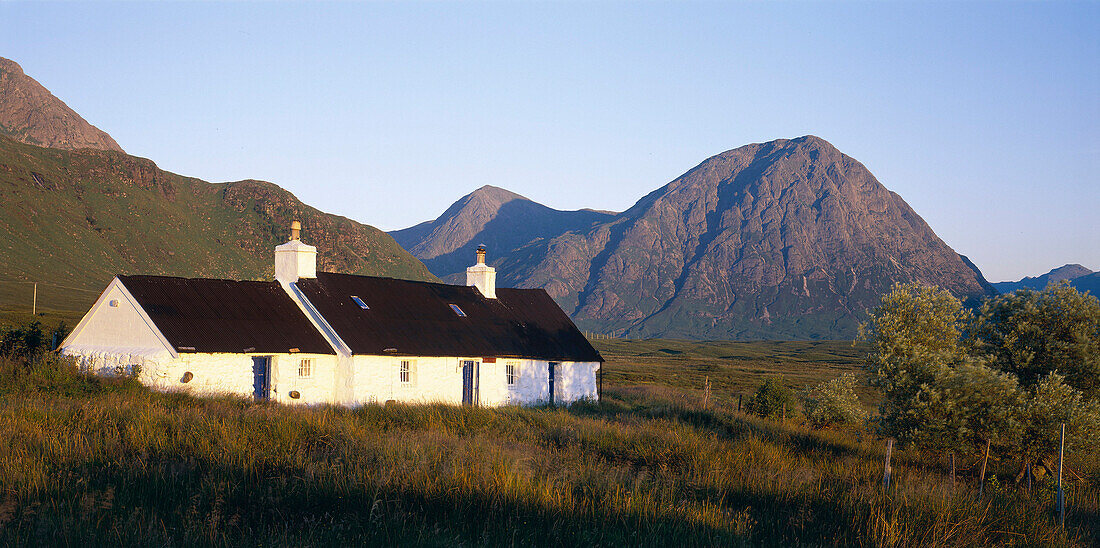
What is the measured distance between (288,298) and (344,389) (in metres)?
4.98

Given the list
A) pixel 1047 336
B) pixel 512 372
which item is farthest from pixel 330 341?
pixel 1047 336

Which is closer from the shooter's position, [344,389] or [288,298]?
[344,389]

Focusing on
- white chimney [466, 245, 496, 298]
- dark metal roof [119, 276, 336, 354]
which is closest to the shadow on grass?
dark metal roof [119, 276, 336, 354]

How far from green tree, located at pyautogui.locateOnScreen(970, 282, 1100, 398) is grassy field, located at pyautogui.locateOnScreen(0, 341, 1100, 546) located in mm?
6095

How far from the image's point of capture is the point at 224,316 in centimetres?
2959

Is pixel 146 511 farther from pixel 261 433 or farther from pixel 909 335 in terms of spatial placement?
pixel 909 335

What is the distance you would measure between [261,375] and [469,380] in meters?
8.69

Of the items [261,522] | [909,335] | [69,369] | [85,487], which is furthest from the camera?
[909,335]

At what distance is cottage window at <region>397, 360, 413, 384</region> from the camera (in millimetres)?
32250

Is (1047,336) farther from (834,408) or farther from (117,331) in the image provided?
(117,331)

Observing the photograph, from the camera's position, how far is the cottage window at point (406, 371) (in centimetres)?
3225

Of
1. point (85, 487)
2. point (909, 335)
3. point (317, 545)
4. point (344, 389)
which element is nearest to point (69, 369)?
point (344, 389)

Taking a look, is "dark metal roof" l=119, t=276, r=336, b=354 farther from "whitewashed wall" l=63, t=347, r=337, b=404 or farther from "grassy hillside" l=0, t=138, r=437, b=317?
"grassy hillside" l=0, t=138, r=437, b=317

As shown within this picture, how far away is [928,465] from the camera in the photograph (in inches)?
800
